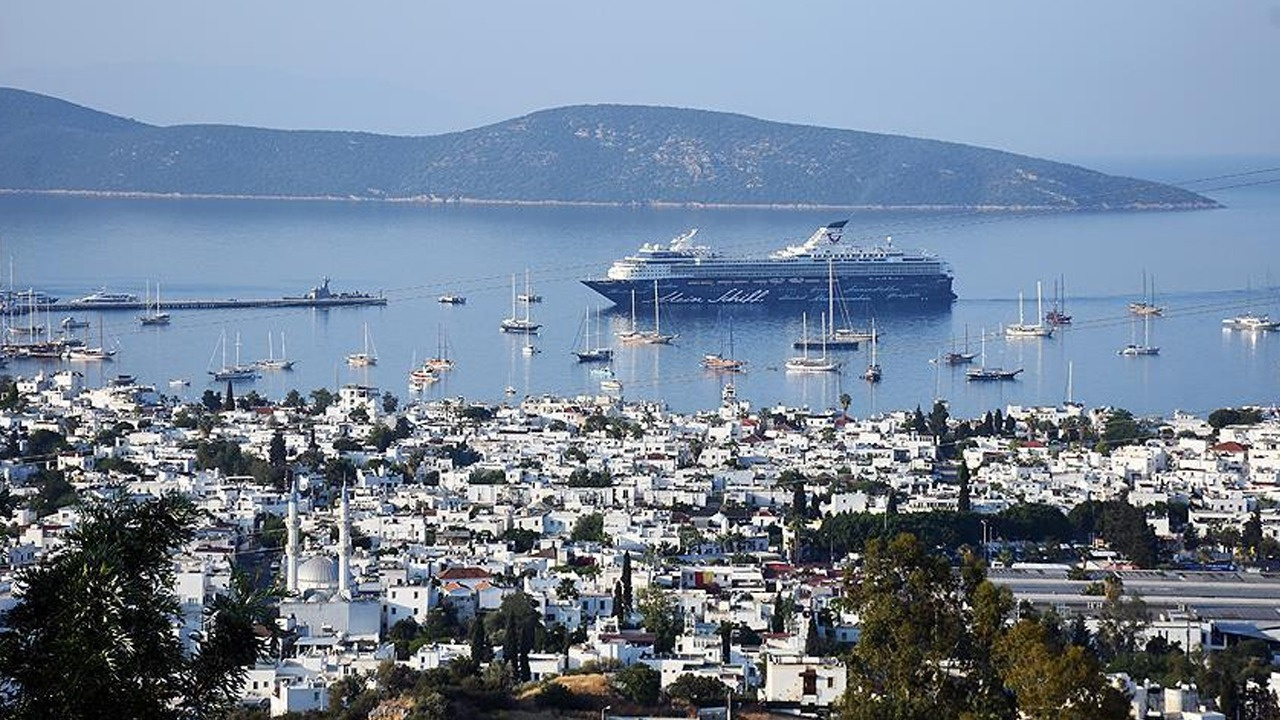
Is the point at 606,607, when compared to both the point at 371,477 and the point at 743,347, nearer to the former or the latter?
the point at 371,477

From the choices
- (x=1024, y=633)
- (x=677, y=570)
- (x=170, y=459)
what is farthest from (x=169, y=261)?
(x=1024, y=633)

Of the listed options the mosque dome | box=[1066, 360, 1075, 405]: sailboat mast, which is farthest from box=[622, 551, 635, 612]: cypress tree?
box=[1066, 360, 1075, 405]: sailboat mast

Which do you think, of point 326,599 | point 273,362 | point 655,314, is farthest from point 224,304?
point 326,599

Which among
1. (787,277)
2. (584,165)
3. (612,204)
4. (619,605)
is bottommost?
(619,605)

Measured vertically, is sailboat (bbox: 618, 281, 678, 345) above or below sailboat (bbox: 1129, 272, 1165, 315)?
below

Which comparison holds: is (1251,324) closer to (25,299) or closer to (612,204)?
(25,299)

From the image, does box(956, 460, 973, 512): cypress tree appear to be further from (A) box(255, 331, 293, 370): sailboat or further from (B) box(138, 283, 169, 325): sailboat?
(B) box(138, 283, 169, 325): sailboat

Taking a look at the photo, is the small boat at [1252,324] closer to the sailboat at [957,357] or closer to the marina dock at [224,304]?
the sailboat at [957,357]
